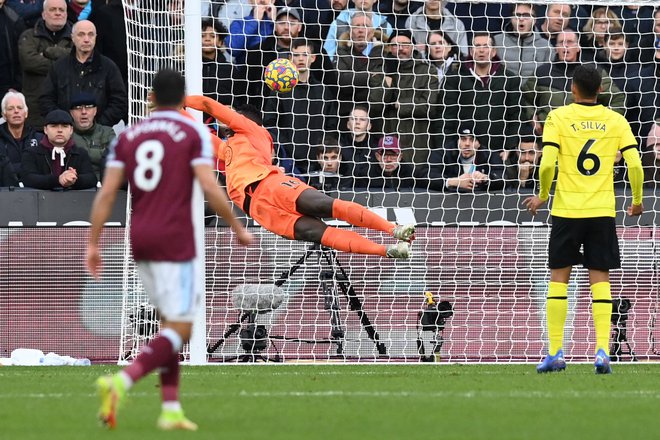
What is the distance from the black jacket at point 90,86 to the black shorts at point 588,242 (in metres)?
6.24

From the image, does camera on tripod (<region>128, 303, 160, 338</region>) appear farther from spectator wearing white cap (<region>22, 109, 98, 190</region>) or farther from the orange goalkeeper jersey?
spectator wearing white cap (<region>22, 109, 98, 190</region>)

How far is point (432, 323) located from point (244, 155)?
269cm

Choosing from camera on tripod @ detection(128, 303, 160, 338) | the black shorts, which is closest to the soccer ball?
camera on tripod @ detection(128, 303, 160, 338)

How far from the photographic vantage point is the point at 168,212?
6570mm

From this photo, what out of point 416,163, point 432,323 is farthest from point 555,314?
point 416,163

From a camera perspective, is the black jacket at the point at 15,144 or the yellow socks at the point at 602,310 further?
the black jacket at the point at 15,144

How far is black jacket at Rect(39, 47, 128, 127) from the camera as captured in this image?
14586 mm

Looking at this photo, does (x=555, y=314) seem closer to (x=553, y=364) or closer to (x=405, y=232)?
(x=553, y=364)

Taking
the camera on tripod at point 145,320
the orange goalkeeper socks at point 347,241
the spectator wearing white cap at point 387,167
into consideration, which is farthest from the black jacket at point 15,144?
the orange goalkeeper socks at point 347,241

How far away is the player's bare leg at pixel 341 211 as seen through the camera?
38.5 ft

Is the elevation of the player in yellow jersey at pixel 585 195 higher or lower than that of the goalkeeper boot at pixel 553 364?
higher

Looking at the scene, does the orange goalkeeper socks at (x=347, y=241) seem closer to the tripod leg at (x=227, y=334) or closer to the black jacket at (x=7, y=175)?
the tripod leg at (x=227, y=334)

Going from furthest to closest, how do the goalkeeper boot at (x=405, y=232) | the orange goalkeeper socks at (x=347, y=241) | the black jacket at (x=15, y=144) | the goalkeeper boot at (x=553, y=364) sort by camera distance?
the black jacket at (x=15, y=144)
the orange goalkeeper socks at (x=347, y=241)
the goalkeeper boot at (x=405, y=232)
the goalkeeper boot at (x=553, y=364)

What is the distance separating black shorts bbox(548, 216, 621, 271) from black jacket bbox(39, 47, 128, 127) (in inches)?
246
